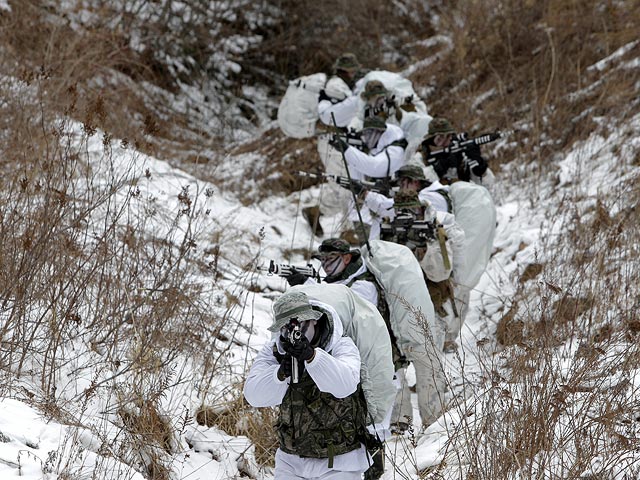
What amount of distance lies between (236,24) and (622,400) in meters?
11.9

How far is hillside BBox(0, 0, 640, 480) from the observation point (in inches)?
142

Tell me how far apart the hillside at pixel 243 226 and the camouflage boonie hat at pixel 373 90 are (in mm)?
1603

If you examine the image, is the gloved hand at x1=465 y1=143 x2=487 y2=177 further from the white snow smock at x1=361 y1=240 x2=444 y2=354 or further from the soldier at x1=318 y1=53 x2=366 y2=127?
the white snow smock at x1=361 y1=240 x2=444 y2=354

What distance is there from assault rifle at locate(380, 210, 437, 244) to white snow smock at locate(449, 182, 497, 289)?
1.95 feet

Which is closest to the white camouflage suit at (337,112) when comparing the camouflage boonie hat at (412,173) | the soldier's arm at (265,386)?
the camouflage boonie hat at (412,173)

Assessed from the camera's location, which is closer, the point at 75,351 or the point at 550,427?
the point at 550,427

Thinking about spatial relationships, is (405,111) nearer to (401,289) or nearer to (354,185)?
(354,185)

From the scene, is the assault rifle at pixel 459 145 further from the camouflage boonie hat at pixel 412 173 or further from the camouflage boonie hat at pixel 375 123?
the camouflage boonie hat at pixel 412 173

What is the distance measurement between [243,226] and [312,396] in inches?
200

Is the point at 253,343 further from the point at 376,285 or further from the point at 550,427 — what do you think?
the point at 550,427

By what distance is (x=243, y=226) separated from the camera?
8.42m

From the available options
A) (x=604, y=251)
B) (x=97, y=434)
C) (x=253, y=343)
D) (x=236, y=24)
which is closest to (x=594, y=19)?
(x=236, y=24)

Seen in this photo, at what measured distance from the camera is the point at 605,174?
7988 millimetres

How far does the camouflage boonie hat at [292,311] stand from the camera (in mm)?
3316
